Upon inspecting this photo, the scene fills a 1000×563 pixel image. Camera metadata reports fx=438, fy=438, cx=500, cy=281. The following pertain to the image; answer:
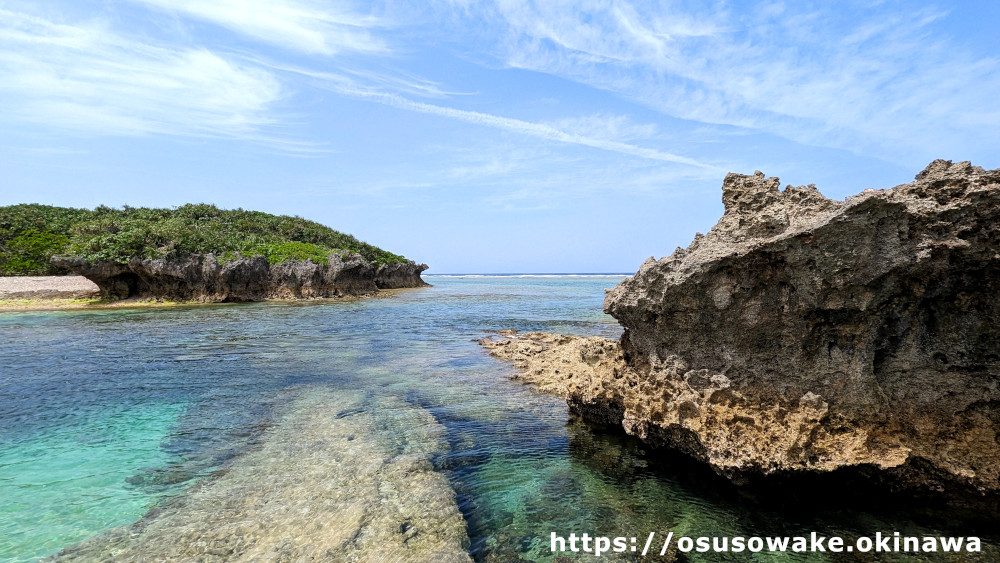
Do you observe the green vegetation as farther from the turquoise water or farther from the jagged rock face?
the jagged rock face

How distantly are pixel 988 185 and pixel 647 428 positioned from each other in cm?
538

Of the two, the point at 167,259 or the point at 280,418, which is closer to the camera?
the point at 280,418

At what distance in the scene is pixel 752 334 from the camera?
657 cm

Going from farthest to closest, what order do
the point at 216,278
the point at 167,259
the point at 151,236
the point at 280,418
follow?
the point at 216,278 → the point at 151,236 → the point at 167,259 → the point at 280,418

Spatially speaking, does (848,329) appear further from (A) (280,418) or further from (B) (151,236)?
(B) (151,236)

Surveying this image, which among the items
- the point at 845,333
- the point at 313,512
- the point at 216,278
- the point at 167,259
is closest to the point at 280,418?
the point at 313,512

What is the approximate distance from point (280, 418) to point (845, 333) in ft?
36.4

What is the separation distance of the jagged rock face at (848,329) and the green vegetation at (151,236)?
48.6 meters

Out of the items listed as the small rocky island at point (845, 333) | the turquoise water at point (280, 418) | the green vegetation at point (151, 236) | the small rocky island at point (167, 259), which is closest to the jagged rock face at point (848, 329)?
the small rocky island at point (845, 333)

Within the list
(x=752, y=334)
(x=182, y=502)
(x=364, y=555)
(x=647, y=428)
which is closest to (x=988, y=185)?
(x=752, y=334)

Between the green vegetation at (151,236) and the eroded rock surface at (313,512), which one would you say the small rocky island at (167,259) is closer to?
the green vegetation at (151,236)

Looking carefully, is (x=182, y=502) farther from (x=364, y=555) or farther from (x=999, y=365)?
(x=999, y=365)

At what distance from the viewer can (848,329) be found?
594cm

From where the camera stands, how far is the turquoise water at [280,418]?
5.80m
